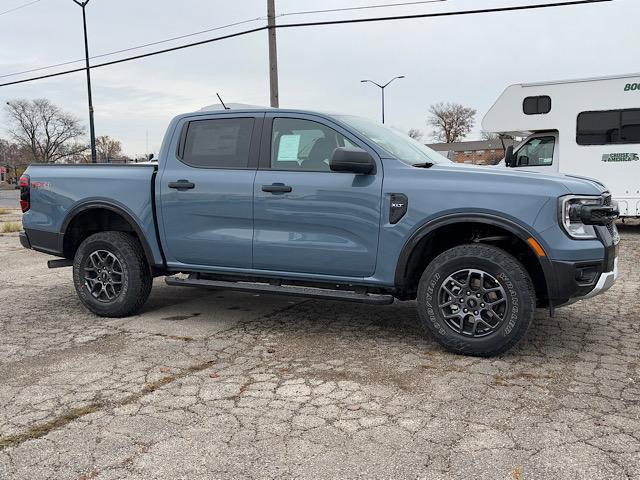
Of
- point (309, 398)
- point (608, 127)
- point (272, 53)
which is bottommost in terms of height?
point (309, 398)

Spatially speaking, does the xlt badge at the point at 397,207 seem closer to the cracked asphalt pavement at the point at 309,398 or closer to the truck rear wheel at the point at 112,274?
the cracked asphalt pavement at the point at 309,398

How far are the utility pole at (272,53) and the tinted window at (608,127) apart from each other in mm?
8431

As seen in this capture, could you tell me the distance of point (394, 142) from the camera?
5.16 m

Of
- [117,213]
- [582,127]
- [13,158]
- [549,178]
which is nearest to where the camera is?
[549,178]

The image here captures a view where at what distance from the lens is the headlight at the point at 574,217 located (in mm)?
4105

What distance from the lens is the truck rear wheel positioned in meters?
5.56

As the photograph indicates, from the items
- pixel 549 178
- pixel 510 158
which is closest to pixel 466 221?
pixel 549 178

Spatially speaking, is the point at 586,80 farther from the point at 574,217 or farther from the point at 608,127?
the point at 574,217

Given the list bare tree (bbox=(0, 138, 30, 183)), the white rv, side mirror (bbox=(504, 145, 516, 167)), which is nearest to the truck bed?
side mirror (bbox=(504, 145, 516, 167))

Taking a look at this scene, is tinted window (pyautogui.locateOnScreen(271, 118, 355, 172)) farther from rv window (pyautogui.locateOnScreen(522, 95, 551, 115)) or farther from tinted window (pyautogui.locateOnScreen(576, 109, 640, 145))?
tinted window (pyautogui.locateOnScreen(576, 109, 640, 145))

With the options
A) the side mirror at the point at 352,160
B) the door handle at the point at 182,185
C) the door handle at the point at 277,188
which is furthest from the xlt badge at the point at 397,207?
the door handle at the point at 182,185

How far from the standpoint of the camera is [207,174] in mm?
5227

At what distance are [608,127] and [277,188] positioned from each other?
10046mm

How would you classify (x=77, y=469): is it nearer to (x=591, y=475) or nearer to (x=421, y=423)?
(x=421, y=423)
